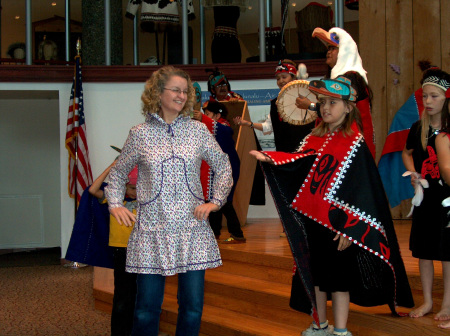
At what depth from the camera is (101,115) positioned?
8.08 m

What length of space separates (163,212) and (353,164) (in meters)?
0.96

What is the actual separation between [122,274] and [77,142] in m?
4.16

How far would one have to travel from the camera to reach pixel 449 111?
3.37 metres

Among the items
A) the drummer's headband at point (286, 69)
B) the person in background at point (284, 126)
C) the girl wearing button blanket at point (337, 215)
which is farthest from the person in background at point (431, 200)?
the drummer's headband at point (286, 69)

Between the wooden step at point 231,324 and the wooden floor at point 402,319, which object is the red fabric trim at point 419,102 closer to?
the wooden floor at point 402,319

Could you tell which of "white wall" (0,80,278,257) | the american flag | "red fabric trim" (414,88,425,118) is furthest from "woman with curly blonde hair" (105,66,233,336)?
"white wall" (0,80,278,257)

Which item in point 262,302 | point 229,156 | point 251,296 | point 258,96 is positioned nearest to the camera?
point 262,302

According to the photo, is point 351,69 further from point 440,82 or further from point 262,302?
point 262,302

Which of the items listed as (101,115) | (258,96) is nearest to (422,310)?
(258,96)

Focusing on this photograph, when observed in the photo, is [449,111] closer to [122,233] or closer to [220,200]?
[220,200]

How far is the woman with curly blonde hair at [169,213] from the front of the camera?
2.89 meters

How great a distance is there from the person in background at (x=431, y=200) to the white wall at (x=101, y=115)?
4681 millimetres

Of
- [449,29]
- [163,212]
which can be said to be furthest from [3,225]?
[163,212]

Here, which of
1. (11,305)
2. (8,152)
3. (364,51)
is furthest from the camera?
(8,152)
